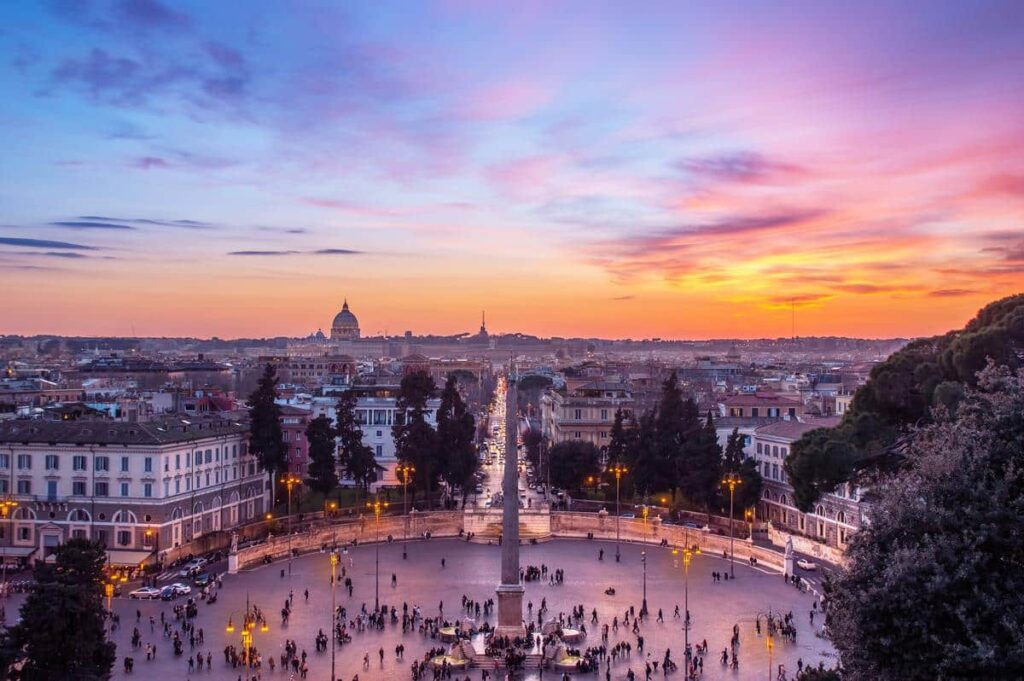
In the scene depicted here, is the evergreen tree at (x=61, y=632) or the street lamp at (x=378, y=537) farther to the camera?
the street lamp at (x=378, y=537)

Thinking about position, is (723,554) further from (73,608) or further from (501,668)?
(73,608)

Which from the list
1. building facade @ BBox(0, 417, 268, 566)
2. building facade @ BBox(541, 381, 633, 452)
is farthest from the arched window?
building facade @ BBox(541, 381, 633, 452)

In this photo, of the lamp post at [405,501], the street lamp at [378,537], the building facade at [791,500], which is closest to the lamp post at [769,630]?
the building facade at [791,500]

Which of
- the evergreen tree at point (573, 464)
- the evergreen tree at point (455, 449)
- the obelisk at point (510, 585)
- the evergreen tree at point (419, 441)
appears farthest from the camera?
the evergreen tree at point (573, 464)

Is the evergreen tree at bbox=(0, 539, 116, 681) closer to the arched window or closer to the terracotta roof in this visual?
the arched window

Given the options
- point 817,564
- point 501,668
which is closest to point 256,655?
point 501,668

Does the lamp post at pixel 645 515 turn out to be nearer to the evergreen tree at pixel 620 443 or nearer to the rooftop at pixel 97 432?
the evergreen tree at pixel 620 443

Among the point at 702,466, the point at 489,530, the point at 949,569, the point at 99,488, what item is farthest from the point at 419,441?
the point at 949,569
